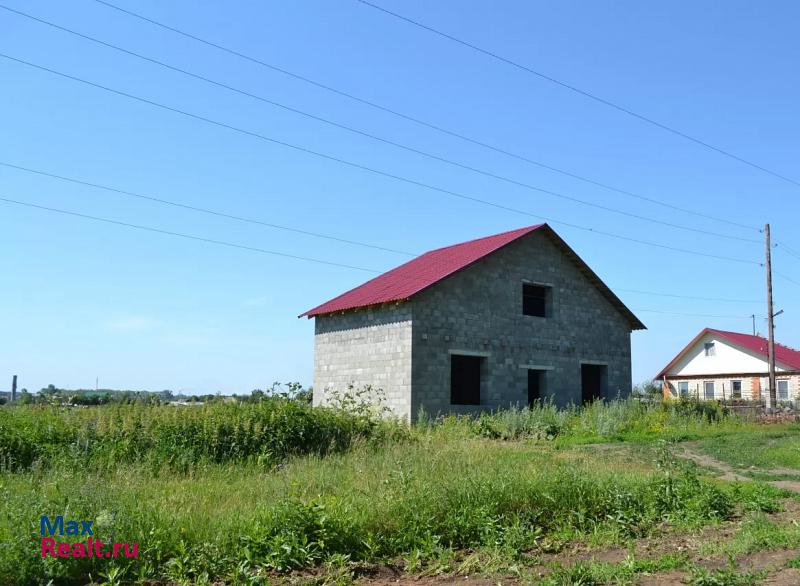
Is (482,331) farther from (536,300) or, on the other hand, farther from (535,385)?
(536,300)

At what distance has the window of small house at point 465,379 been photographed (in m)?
23.8

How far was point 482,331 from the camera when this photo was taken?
23391 mm

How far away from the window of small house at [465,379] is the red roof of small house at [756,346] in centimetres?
3066

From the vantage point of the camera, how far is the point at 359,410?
1572 cm

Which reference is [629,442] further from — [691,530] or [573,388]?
[691,530]

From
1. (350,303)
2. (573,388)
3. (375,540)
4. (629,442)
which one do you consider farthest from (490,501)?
(573,388)

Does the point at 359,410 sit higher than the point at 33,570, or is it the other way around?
the point at 359,410

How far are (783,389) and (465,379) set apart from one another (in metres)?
31.7

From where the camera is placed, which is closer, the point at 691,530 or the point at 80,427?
the point at 691,530

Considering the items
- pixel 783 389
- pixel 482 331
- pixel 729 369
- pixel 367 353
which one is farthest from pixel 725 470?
pixel 729 369

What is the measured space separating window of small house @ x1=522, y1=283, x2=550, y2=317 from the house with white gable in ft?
73.0

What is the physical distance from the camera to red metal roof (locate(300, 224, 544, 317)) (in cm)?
2255

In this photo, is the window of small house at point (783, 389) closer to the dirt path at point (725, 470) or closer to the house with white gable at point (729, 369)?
the house with white gable at point (729, 369)

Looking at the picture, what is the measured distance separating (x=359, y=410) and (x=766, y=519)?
8.91 meters
